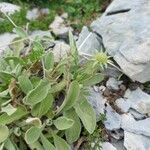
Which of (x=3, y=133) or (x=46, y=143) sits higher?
(x=3, y=133)

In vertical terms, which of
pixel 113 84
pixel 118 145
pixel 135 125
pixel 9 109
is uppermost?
pixel 9 109

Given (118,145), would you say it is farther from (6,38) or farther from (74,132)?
(6,38)

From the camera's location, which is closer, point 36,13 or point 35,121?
point 35,121

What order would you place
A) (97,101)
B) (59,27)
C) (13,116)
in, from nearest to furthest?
1. (13,116)
2. (97,101)
3. (59,27)

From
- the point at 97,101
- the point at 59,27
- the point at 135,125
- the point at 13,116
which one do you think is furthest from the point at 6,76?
the point at 59,27

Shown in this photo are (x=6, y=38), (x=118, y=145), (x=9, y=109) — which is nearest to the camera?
(x=9, y=109)

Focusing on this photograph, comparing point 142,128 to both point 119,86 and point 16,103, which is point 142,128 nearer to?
point 119,86

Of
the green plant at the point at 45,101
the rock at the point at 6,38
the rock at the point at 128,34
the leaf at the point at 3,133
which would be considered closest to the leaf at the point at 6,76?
the green plant at the point at 45,101
